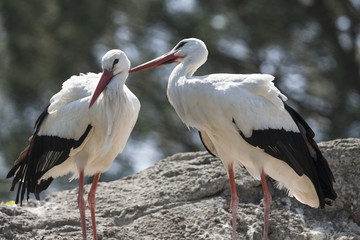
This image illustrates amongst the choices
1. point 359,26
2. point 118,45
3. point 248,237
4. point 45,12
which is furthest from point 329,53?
point 248,237

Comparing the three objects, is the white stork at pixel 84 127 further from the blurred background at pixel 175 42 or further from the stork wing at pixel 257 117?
the blurred background at pixel 175 42

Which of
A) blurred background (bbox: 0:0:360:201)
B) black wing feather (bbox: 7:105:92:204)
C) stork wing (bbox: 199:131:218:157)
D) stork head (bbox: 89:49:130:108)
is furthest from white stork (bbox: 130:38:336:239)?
blurred background (bbox: 0:0:360:201)

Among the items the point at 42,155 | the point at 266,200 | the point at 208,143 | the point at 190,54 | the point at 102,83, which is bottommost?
the point at 266,200

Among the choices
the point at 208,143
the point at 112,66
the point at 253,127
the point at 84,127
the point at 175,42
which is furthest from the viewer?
the point at 175,42

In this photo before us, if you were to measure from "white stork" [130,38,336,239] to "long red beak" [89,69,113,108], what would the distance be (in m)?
0.53

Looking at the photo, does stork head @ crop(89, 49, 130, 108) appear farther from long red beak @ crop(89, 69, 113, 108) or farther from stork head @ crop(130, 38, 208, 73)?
stork head @ crop(130, 38, 208, 73)

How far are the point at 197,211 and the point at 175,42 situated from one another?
177 inches

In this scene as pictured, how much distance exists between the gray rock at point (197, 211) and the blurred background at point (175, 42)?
11.9 feet

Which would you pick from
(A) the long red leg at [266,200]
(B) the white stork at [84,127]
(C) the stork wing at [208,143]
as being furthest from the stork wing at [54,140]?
(A) the long red leg at [266,200]

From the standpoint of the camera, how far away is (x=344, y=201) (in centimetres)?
651

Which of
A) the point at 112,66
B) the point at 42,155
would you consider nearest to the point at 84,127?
the point at 42,155

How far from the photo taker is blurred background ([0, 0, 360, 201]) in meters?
10.5

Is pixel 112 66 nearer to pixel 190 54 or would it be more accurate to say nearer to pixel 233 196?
pixel 190 54

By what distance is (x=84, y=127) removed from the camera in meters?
6.10
